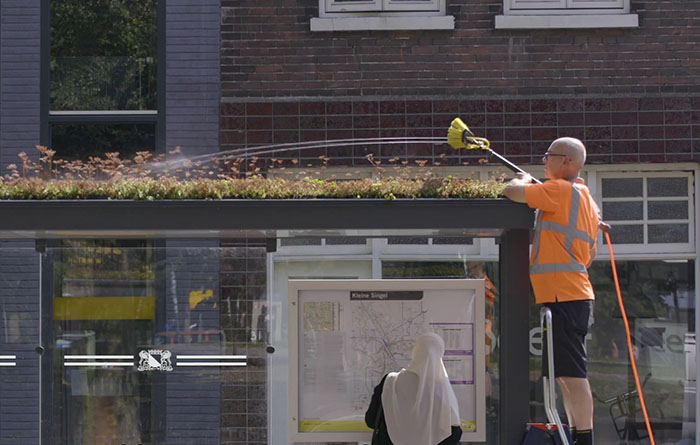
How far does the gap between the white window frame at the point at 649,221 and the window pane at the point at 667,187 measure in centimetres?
3

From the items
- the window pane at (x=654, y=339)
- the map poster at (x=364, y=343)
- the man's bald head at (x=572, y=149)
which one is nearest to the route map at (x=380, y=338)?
the map poster at (x=364, y=343)

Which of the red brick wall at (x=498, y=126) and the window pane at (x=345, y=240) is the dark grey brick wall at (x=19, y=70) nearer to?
the red brick wall at (x=498, y=126)

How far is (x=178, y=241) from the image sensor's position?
6062 mm

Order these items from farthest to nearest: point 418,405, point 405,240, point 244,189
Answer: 1. point 405,240
2. point 244,189
3. point 418,405

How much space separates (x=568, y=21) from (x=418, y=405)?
5301 millimetres

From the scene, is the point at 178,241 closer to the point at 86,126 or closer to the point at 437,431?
the point at 437,431

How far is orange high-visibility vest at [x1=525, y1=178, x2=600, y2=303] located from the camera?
564 cm

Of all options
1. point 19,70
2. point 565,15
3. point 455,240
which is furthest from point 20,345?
point 565,15

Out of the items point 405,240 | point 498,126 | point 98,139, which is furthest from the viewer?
point 98,139

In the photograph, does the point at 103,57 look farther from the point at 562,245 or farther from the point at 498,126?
the point at 562,245

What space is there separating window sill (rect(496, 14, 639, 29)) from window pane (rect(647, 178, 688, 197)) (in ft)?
5.07

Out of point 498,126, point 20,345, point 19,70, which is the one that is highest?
point 19,70

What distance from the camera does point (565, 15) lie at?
31.8ft

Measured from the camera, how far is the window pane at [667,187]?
31.9 ft
